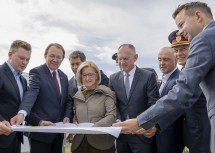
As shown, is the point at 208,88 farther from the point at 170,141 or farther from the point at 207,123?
the point at 170,141

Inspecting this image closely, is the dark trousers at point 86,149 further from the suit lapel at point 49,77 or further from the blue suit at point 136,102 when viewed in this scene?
the suit lapel at point 49,77

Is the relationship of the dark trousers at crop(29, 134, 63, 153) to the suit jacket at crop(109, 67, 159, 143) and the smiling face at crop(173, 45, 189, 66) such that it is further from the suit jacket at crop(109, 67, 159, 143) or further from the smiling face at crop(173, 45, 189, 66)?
the smiling face at crop(173, 45, 189, 66)

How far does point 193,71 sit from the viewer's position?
265cm

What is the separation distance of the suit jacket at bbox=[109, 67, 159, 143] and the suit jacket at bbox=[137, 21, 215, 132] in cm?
186

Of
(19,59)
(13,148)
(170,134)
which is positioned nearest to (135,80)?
(170,134)

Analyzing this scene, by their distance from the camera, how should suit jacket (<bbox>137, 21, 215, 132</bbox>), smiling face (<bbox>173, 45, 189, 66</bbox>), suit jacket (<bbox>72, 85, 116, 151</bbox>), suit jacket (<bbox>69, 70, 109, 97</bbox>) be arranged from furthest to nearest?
suit jacket (<bbox>69, 70, 109, 97</bbox>) < smiling face (<bbox>173, 45, 189, 66</bbox>) < suit jacket (<bbox>72, 85, 116, 151</bbox>) < suit jacket (<bbox>137, 21, 215, 132</bbox>)

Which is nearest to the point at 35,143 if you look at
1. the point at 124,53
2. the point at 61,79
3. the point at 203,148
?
the point at 61,79

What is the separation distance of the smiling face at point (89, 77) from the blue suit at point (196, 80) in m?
2.01

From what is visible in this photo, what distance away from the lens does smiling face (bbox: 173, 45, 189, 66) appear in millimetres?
4727

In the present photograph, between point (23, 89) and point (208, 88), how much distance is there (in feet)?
10.3

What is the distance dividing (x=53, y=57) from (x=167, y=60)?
1951 millimetres

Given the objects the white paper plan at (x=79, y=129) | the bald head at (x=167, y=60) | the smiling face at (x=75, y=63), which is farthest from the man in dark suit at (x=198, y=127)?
the smiling face at (x=75, y=63)

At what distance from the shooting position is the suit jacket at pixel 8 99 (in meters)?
4.50

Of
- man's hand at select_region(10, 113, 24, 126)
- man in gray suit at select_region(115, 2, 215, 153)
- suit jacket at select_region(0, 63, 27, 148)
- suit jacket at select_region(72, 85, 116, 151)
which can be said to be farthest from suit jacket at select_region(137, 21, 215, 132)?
suit jacket at select_region(0, 63, 27, 148)
